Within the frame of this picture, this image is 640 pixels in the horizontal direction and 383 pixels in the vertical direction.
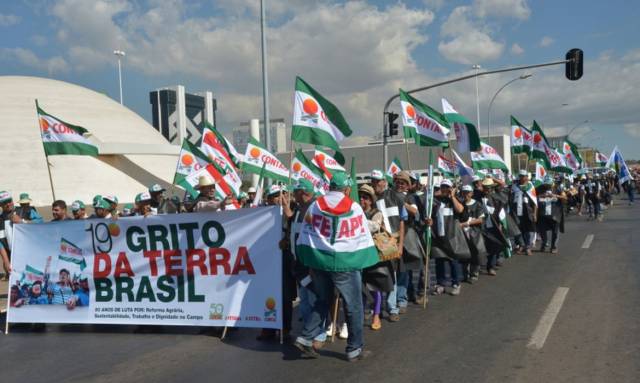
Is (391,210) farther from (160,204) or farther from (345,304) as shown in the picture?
(160,204)

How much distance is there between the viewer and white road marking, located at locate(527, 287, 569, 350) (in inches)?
216

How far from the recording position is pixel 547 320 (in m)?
6.30

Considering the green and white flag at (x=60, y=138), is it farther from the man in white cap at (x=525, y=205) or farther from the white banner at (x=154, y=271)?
the man in white cap at (x=525, y=205)

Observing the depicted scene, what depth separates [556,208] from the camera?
12.2m

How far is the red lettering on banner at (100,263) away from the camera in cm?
678

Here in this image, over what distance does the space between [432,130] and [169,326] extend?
590 cm

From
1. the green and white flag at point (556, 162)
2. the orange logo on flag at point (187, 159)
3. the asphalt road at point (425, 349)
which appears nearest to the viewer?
the asphalt road at point (425, 349)

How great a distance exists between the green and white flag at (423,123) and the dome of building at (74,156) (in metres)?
35.9

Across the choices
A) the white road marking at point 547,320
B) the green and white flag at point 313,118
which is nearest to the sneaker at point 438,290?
the white road marking at point 547,320

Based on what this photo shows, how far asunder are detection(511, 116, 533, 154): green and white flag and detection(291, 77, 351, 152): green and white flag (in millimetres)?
10415

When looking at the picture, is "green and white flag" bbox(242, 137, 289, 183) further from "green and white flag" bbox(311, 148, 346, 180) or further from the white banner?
the white banner

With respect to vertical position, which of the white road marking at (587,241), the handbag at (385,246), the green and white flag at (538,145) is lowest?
the white road marking at (587,241)

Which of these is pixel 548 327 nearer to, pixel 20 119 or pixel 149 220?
pixel 149 220

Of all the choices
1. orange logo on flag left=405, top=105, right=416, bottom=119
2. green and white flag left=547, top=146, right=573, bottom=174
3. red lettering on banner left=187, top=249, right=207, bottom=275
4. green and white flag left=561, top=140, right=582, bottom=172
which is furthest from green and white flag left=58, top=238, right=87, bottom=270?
green and white flag left=561, top=140, right=582, bottom=172
